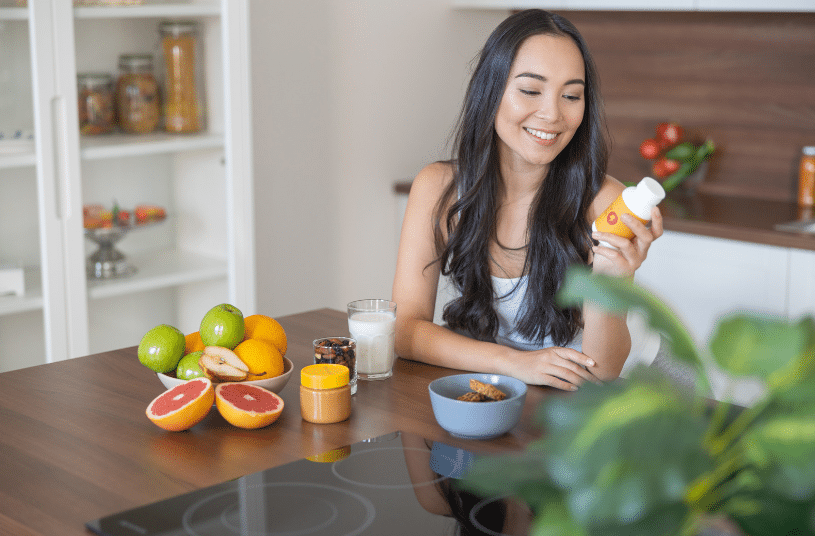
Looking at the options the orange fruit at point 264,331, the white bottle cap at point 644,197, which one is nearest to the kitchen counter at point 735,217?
the white bottle cap at point 644,197

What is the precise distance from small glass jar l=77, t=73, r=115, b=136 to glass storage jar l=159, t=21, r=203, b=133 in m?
0.17

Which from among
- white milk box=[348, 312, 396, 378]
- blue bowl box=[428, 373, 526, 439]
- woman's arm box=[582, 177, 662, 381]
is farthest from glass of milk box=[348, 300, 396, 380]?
woman's arm box=[582, 177, 662, 381]

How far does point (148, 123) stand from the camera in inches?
101

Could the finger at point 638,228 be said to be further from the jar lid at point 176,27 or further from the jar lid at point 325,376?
the jar lid at point 176,27

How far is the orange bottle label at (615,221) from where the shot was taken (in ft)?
4.22

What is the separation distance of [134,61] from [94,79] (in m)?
0.14

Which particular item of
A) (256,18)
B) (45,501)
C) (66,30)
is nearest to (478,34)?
(256,18)

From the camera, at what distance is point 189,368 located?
4.02 ft

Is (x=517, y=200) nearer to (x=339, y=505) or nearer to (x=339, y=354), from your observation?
(x=339, y=354)

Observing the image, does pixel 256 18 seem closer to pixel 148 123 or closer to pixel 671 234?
pixel 148 123

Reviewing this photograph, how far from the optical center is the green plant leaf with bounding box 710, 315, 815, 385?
452 mm

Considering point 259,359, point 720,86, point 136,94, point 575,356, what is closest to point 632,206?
point 575,356

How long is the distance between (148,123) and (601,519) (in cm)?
236

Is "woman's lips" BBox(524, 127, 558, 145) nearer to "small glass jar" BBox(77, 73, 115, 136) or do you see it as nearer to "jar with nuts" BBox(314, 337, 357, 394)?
"jar with nuts" BBox(314, 337, 357, 394)
